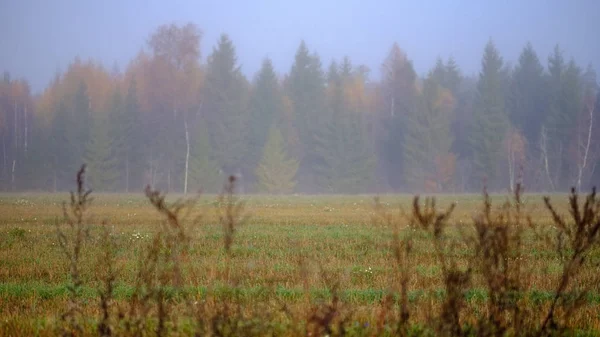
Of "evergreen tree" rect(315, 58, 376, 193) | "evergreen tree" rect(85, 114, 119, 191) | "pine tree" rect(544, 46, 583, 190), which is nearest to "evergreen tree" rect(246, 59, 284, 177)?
"evergreen tree" rect(315, 58, 376, 193)

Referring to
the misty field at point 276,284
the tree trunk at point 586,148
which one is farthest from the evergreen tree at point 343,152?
the misty field at point 276,284

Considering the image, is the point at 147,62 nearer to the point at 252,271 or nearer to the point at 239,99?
the point at 239,99

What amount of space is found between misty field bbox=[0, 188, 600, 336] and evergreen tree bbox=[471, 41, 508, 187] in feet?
155

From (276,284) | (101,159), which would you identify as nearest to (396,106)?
(101,159)

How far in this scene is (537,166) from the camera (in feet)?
201

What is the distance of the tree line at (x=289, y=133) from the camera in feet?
187

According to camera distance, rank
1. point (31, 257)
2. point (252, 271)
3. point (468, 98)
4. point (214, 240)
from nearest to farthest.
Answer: point (252, 271) → point (31, 257) → point (214, 240) → point (468, 98)

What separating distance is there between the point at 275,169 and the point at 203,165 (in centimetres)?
671

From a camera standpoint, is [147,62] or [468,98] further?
[468,98]

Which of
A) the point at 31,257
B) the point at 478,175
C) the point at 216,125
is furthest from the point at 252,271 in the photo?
the point at 478,175

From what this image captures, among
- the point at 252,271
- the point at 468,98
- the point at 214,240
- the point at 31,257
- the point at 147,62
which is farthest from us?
the point at 468,98

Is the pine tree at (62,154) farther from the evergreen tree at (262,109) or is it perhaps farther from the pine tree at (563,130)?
the pine tree at (563,130)

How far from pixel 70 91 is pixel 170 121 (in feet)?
46.0

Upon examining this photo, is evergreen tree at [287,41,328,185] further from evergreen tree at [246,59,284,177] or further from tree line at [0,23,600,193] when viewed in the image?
evergreen tree at [246,59,284,177]
